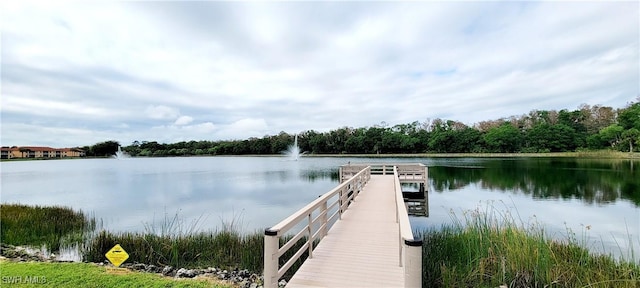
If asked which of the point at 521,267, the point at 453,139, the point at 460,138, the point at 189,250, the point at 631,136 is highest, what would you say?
the point at 460,138

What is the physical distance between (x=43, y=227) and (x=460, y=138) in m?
60.8

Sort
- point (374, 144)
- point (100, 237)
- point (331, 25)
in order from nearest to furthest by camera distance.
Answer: point (100, 237) → point (331, 25) → point (374, 144)

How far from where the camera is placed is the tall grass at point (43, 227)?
24.8ft

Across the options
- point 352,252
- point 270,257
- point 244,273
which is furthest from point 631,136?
point 270,257

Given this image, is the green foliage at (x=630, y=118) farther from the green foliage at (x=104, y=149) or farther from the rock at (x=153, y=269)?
the green foliage at (x=104, y=149)

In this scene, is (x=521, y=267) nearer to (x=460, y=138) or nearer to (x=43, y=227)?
(x=43, y=227)

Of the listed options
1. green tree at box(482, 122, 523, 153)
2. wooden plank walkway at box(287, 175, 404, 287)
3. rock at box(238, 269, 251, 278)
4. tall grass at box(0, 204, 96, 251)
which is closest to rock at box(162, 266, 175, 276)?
rock at box(238, 269, 251, 278)

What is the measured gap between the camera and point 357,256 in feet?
14.5

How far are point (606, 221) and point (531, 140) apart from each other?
167 ft

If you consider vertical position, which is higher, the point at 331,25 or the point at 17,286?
the point at 331,25

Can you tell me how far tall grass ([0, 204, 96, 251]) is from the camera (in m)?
7.57

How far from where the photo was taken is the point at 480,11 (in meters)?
12.2

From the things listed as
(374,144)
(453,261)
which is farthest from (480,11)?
(374,144)

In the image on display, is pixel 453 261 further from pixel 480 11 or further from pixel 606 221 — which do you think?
pixel 480 11
